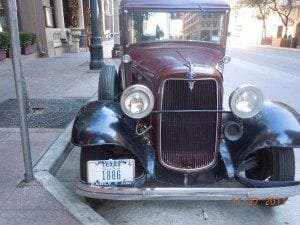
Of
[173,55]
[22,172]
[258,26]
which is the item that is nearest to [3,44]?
[22,172]

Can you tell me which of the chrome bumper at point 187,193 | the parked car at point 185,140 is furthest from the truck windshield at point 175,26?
the chrome bumper at point 187,193

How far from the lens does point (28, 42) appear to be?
14.6 meters

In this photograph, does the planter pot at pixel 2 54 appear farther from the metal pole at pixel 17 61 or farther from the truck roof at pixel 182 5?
the metal pole at pixel 17 61

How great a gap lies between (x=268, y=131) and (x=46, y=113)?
4.21m

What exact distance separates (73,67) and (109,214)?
10.2m

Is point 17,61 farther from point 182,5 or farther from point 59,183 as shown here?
point 182,5

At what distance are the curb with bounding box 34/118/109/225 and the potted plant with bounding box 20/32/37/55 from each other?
1057 cm

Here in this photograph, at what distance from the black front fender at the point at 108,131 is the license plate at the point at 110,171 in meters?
0.17

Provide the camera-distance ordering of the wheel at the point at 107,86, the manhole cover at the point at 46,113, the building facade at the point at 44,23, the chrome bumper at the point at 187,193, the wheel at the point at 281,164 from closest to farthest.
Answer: the chrome bumper at the point at 187,193 < the wheel at the point at 281,164 < the wheel at the point at 107,86 < the manhole cover at the point at 46,113 < the building facade at the point at 44,23

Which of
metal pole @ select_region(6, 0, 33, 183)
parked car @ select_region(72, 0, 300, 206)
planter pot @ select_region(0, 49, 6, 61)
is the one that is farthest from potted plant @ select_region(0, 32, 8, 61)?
parked car @ select_region(72, 0, 300, 206)

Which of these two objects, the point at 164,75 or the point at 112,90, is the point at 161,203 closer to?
the point at 164,75

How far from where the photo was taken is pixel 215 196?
9.50 ft

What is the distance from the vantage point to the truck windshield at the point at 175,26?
4250mm

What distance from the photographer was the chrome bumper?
9.43 feet
